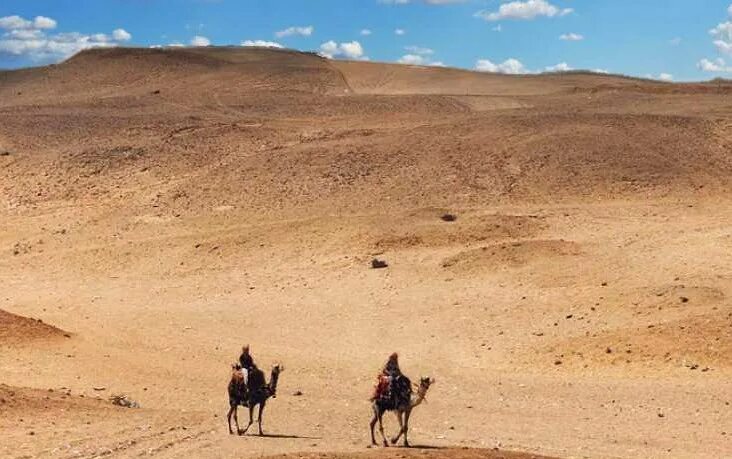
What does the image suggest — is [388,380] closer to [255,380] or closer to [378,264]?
[255,380]

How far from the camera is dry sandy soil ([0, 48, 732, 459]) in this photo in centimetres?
1977

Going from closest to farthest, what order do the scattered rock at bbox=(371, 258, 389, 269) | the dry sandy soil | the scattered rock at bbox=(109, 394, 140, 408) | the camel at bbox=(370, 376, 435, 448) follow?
the camel at bbox=(370, 376, 435, 448)
the dry sandy soil
the scattered rock at bbox=(109, 394, 140, 408)
the scattered rock at bbox=(371, 258, 389, 269)

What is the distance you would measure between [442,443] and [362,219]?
21.7m

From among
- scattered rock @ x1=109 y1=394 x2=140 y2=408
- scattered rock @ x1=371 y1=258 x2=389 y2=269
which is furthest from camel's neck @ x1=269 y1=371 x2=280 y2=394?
scattered rock @ x1=371 y1=258 x2=389 y2=269

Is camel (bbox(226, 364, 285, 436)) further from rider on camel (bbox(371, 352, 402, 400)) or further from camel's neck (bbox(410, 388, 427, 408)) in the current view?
camel's neck (bbox(410, 388, 427, 408))

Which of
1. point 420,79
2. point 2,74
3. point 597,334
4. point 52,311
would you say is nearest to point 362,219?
point 52,311

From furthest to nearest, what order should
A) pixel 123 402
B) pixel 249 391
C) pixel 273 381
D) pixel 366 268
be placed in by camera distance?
pixel 366 268, pixel 123 402, pixel 273 381, pixel 249 391

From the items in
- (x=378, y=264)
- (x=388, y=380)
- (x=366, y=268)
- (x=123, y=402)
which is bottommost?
(x=123, y=402)

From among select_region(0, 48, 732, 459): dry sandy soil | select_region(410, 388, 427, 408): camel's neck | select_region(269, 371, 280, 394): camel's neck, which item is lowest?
select_region(410, 388, 427, 408): camel's neck

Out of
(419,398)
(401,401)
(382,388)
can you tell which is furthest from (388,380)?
(419,398)

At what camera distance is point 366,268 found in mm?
34719

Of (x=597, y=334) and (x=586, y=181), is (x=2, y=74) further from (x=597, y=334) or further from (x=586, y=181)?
(x=597, y=334)

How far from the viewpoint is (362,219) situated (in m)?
39.2

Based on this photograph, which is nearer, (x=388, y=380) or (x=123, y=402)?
(x=388, y=380)
